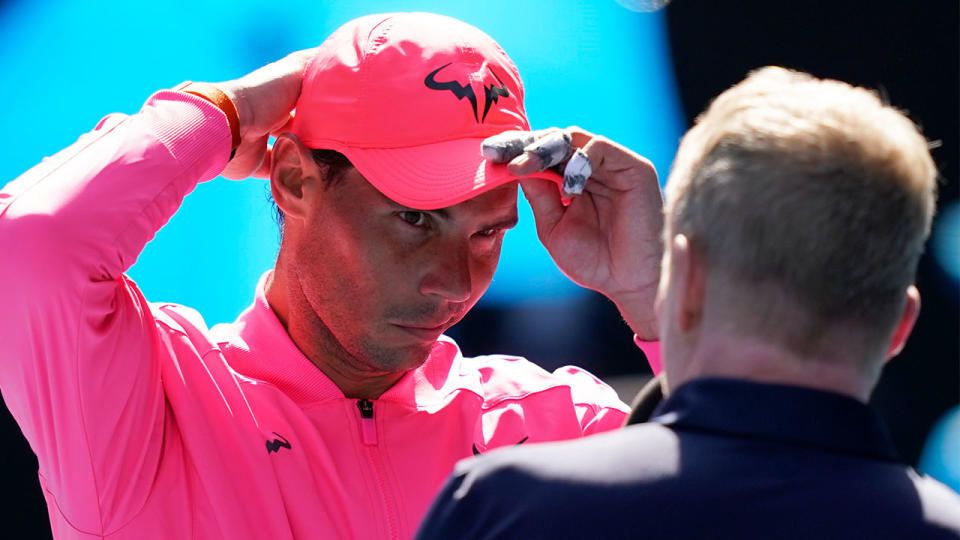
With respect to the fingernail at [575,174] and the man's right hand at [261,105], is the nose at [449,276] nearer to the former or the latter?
the fingernail at [575,174]

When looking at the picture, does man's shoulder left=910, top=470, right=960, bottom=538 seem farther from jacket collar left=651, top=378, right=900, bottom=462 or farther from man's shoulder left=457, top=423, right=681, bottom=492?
man's shoulder left=457, top=423, right=681, bottom=492

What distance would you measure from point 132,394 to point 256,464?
0.19 meters

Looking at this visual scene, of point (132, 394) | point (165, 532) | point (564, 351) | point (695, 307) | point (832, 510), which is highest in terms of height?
point (695, 307)

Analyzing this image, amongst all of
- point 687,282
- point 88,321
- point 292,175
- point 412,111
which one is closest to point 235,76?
point 292,175

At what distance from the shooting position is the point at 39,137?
79.2 inches

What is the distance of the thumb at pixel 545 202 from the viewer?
175cm

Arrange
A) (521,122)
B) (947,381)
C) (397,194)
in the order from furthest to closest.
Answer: (947,381)
(521,122)
(397,194)

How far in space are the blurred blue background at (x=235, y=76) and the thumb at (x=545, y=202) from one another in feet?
1.77

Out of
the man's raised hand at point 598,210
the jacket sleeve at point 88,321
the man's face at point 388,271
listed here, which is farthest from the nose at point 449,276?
the jacket sleeve at point 88,321

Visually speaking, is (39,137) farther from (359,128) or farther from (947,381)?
(947,381)

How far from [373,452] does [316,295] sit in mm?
259

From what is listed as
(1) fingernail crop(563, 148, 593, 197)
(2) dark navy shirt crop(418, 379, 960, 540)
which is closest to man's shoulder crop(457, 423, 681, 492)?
(2) dark navy shirt crop(418, 379, 960, 540)

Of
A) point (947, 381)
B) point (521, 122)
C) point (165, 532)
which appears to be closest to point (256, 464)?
point (165, 532)

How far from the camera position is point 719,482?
2.56ft
